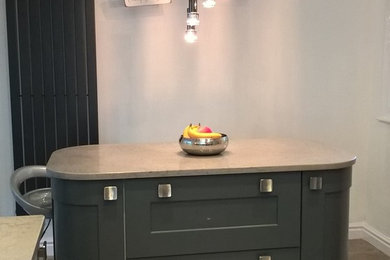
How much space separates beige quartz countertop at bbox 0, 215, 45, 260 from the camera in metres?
1.39

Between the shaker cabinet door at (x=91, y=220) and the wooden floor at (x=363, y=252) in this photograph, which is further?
the wooden floor at (x=363, y=252)

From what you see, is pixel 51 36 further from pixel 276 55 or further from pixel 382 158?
pixel 382 158

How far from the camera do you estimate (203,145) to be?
9.56 feet

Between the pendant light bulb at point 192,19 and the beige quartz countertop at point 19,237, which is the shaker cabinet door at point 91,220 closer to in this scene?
the beige quartz countertop at point 19,237

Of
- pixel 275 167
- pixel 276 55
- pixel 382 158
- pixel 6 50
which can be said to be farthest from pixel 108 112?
pixel 382 158

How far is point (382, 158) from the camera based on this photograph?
3.93 m

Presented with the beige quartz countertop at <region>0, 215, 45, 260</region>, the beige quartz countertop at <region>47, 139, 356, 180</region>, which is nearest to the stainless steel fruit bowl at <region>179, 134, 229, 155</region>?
the beige quartz countertop at <region>47, 139, 356, 180</region>

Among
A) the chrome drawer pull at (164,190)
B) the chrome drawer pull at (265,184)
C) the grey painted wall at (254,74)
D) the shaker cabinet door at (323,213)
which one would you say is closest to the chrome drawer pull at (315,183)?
the shaker cabinet door at (323,213)

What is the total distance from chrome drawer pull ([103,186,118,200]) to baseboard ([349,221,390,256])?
2.18m

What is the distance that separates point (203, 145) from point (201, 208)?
38 cm

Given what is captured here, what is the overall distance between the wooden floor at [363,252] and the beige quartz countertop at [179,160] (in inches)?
40.4

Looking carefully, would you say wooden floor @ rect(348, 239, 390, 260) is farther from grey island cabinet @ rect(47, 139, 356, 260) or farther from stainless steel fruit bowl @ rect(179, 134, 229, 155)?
stainless steel fruit bowl @ rect(179, 134, 229, 155)

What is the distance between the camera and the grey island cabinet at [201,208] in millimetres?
2594

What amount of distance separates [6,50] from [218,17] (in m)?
1.43
